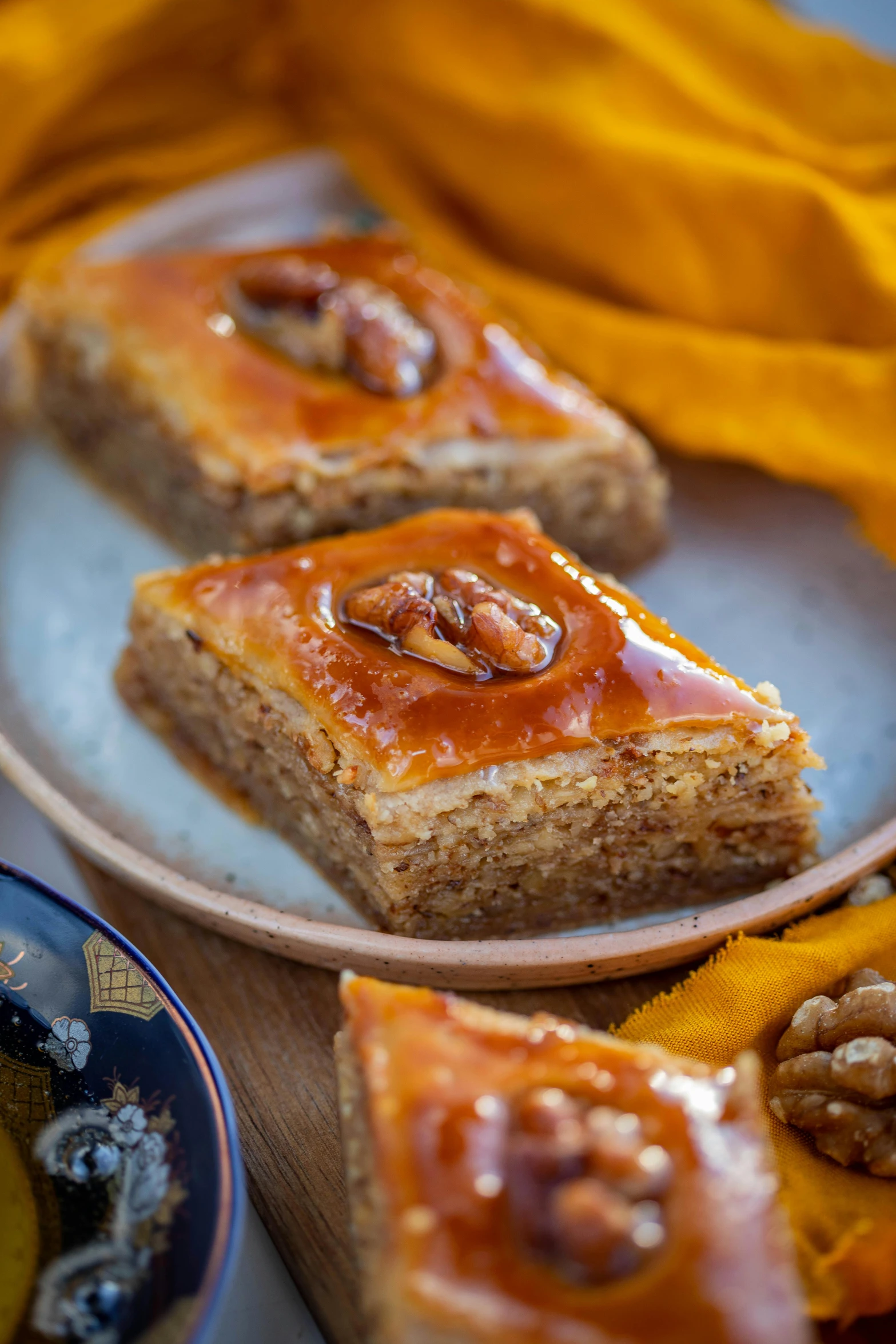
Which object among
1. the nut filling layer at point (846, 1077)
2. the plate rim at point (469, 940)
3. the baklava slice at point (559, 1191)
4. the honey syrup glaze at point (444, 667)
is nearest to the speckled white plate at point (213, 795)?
the plate rim at point (469, 940)

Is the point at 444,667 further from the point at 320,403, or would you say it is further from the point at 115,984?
the point at 320,403

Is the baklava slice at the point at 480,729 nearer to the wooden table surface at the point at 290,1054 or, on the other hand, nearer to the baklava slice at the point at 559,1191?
the wooden table surface at the point at 290,1054

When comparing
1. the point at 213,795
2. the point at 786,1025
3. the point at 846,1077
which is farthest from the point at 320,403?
the point at 846,1077

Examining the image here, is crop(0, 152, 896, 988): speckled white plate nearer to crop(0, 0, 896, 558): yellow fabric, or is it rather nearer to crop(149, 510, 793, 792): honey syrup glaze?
crop(0, 0, 896, 558): yellow fabric

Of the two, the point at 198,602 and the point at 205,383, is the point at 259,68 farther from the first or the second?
the point at 198,602

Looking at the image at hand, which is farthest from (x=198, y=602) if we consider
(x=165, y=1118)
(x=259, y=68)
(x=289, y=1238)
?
(x=259, y=68)

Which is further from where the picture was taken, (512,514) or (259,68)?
(259,68)

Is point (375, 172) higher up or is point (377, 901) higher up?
point (375, 172)
